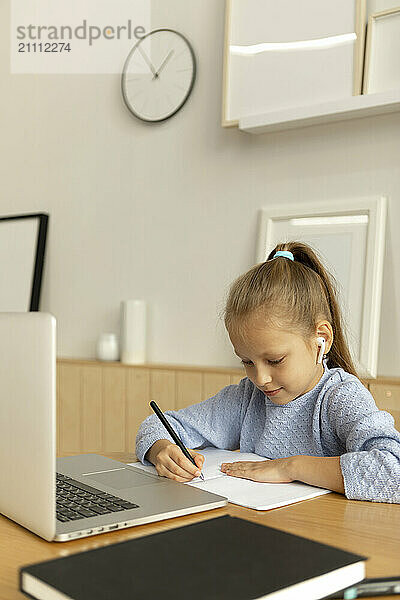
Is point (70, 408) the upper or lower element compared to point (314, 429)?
lower

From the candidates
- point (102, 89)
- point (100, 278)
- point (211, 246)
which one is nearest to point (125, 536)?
point (211, 246)

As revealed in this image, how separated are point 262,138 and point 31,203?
1.13 meters

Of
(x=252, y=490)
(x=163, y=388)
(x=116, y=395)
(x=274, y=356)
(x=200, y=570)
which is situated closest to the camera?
(x=200, y=570)

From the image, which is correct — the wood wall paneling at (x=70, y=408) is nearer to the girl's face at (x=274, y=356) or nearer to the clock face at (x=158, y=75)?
the clock face at (x=158, y=75)

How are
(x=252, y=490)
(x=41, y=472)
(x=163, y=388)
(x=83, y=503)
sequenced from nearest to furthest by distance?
(x=41, y=472) < (x=83, y=503) < (x=252, y=490) < (x=163, y=388)

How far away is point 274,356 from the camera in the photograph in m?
1.16

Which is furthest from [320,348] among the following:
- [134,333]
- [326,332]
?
[134,333]

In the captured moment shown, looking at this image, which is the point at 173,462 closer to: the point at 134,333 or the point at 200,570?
the point at 200,570

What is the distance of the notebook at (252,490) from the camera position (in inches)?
37.0

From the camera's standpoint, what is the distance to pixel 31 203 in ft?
9.45

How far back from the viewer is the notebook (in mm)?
940

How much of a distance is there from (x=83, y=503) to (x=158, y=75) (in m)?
1.87

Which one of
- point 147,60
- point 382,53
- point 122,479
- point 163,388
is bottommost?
point 163,388

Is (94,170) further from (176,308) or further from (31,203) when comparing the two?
(176,308)
